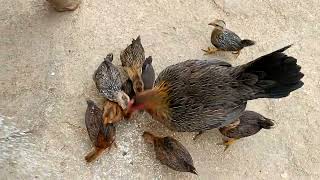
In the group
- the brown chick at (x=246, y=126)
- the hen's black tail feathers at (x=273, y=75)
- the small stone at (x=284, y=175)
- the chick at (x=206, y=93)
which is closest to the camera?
the hen's black tail feathers at (x=273, y=75)

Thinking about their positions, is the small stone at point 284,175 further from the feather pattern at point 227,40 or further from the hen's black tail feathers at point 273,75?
the feather pattern at point 227,40

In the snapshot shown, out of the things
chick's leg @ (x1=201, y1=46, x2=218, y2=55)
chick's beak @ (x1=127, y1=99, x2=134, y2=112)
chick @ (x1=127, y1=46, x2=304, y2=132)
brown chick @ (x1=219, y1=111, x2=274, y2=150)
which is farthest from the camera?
chick's leg @ (x1=201, y1=46, x2=218, y2=55)

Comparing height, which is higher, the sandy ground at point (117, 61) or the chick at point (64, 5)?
the chick at point (64, 5)

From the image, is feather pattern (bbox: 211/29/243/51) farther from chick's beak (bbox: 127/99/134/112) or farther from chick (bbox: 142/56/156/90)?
chick's beak (bbox: 127/99/134/112)

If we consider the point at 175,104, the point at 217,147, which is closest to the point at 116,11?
the point at 175,104

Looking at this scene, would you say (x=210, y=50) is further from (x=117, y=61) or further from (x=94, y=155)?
(x=94, y=155)

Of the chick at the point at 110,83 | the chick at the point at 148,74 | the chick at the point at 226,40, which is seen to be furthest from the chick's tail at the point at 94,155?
the chick at the point at 226,40

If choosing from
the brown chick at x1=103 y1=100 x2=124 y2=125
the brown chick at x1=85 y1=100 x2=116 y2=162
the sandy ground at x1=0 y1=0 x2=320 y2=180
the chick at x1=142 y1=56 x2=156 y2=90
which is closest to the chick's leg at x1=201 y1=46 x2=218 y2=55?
the sandy ground at x1=0 y1=0 x2=320 y2=180

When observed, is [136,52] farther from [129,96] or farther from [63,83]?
[63,83]
